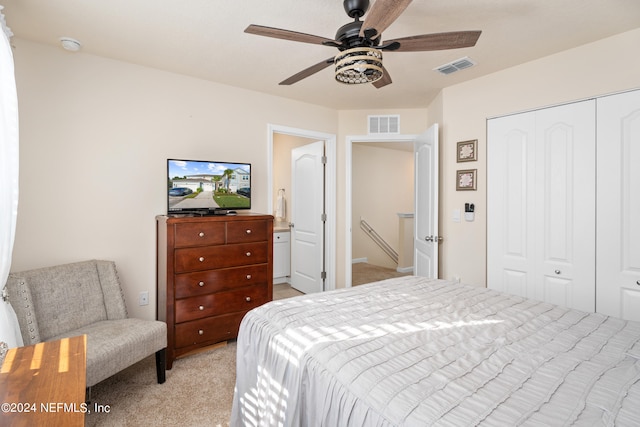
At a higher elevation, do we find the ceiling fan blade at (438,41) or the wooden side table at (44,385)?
the ceiling fan blade at (438,41)

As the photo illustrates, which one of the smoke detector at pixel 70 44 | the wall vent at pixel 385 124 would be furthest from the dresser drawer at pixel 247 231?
the wall vent at pixel 385 124

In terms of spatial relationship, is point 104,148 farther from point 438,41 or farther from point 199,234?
point 438,41

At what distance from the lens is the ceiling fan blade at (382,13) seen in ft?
4.24

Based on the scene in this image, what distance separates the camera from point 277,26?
2146 millimetres

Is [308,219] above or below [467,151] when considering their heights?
below

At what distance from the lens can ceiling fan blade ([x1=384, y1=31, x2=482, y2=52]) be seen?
158 centimetres

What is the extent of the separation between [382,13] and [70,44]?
2.37m

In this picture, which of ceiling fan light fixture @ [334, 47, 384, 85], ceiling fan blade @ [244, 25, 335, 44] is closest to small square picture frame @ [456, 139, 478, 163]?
Answer: ceiling fan light fixture @ [334, 47, 384, 85]

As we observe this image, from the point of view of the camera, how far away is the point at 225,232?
2.76 meters

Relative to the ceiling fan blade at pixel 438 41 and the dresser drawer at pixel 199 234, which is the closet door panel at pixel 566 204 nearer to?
the ceiling fan blade at pixel 438 41

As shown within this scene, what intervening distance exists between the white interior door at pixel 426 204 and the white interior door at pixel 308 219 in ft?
3.95

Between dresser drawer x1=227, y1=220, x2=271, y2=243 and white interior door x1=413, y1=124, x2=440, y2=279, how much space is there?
1.68m

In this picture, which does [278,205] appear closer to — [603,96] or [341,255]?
[341,255]

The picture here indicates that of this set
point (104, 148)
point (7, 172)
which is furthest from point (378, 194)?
point (7, 172)
